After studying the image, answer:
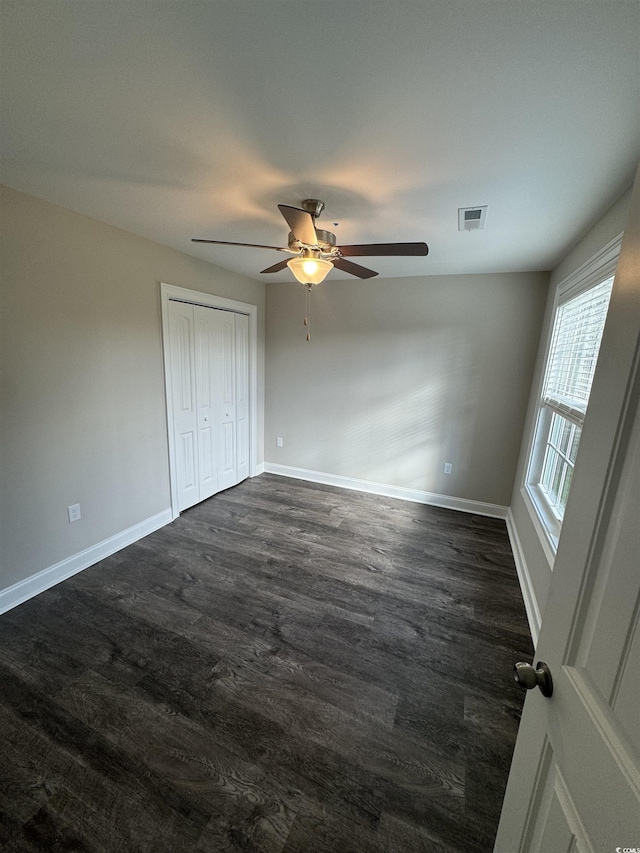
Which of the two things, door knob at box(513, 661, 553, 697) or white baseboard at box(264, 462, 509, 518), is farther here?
white baseboard at box(264, 462, 509, 518)

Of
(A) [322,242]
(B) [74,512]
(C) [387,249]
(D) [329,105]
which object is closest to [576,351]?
(C) [387,249]

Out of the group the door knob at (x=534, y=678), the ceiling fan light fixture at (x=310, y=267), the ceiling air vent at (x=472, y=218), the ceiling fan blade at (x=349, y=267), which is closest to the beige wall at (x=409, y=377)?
the ceiling air vent at (x=472, y=218)

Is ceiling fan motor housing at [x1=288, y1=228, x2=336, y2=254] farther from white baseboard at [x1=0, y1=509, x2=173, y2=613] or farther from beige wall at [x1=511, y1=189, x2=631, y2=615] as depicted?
white baseboard at [x1=0, y1=509, x2=173, y2=613]

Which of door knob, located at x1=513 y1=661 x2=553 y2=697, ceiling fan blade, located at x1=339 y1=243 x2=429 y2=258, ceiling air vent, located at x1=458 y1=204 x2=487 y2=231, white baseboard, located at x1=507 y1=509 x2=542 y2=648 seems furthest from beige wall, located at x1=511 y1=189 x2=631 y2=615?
door knob, located at x1=513 y1=661 x2=553 y2=697

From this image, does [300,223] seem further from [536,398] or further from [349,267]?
[536,398]

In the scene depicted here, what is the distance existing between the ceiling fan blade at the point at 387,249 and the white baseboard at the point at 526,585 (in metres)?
1.90

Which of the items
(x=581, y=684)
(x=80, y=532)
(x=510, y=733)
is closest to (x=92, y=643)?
(x=80, y=532)

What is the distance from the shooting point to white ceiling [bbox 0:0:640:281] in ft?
2.88

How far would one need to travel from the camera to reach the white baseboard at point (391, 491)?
3525 mm

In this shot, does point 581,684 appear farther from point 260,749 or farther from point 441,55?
point 441,55

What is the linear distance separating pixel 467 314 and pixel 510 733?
3111 mm

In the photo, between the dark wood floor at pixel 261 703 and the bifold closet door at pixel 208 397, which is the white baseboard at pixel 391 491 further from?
the dark wood floor at pixel 261 703

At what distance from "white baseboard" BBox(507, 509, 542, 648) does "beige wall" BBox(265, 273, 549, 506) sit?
1.72ft

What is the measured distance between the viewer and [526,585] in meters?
2.35
